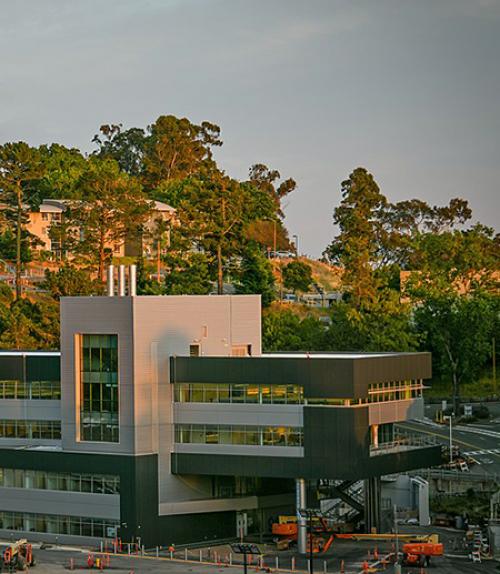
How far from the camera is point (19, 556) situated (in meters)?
77.2

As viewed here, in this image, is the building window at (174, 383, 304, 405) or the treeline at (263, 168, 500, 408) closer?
the building window at (174, 383, 304, 405)

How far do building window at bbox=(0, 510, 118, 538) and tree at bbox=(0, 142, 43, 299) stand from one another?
64724mm

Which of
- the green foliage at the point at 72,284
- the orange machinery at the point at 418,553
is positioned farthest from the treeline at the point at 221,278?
the orange machinery at the point at 418,553

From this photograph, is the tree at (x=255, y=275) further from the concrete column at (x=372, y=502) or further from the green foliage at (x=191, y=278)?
the concrete column at (x=372, y=502)

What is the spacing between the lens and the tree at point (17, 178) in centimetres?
15438

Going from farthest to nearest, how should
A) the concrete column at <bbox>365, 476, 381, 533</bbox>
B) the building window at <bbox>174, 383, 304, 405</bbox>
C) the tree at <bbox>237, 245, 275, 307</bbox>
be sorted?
the tree at <bbox>237, 245, 275, 307</bbox>
the concrete column at <bbox>365, 476, 381, 533</bbox>
the building window at <bbox>174, 383, 304, 405</bbox>

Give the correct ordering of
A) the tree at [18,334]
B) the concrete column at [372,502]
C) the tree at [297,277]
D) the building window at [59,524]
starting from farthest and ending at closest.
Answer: the tree at [297,277] < the tree at [18,334] < the concrete column at [372,502] < the building window at [59,524]

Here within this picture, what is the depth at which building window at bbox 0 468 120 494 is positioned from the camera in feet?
278

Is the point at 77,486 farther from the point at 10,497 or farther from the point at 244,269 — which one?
the point at 244,269

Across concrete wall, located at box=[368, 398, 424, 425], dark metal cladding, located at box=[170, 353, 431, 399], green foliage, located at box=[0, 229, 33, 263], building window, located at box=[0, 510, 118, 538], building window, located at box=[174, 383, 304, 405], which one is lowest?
building window, located at box=[0, 510, 118, 538]

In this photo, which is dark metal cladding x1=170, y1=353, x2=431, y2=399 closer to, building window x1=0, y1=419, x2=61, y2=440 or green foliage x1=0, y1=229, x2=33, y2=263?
building window x1=0, y1=419, x2=61, y2=440

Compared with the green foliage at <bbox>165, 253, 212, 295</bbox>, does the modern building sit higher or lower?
lower

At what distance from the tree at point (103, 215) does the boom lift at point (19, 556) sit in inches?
2762

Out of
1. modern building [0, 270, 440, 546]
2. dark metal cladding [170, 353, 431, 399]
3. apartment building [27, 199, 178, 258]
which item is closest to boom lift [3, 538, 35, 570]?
modern building [0, 270, 440, 546]
